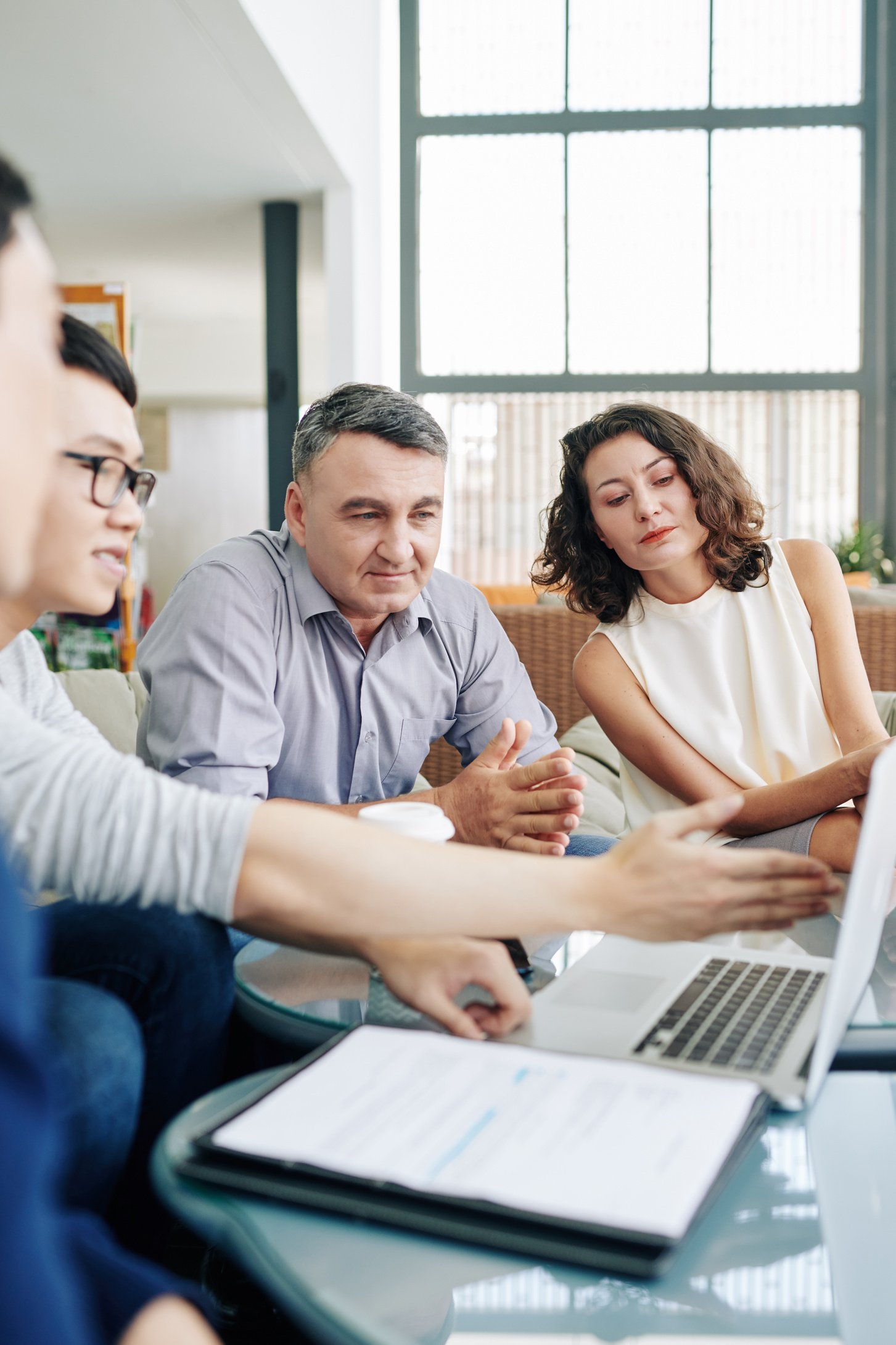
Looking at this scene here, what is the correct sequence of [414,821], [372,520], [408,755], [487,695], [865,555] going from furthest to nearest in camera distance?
1. [865,555]
2. [487,695]
3. [408,755]
4. [372,520]
5. [414,821]

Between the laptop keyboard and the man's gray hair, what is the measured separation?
35.2 inches

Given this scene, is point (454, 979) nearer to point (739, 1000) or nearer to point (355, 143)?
point (739, 1000)

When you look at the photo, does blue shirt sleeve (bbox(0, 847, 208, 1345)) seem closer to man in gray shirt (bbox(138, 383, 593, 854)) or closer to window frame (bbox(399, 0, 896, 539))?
man in gray shirt (bbox(138, 383, 593, 854))

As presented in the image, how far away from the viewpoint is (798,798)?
1553 millimetres

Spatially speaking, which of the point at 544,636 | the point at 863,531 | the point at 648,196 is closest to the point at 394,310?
the point at 648,196

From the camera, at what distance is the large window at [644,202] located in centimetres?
593

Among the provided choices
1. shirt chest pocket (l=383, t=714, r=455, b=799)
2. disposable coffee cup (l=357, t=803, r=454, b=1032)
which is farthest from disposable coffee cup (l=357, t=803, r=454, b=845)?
shirt chest pocket (l=383, t=714, r=455, b=799)

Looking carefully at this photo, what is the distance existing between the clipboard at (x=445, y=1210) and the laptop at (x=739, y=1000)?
0.35 ft

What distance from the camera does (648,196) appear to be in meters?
6.05

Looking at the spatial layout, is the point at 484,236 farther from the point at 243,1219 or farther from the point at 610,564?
the point at 243,1219

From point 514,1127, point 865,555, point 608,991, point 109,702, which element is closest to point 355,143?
point 865,555

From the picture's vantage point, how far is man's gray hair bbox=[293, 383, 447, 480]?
165cm

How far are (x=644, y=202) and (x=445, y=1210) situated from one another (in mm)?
6167

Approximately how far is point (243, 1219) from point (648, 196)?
244 inches
